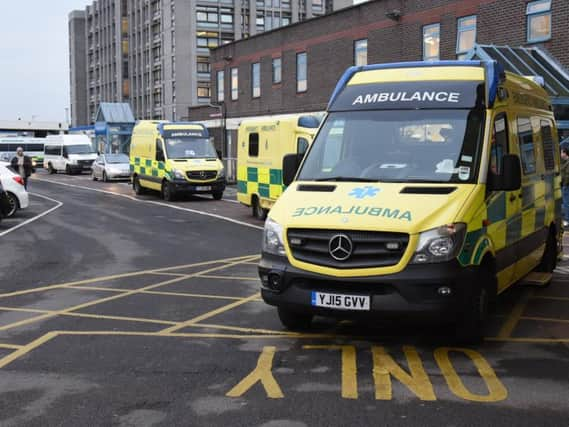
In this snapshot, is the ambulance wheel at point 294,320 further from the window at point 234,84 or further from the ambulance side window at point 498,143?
the window at point 234,84

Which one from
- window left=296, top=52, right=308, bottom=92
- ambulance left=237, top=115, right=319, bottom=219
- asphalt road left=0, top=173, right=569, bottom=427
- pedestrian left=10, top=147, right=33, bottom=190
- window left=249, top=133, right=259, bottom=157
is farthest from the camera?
window left=296, top=52, right=308, bottom=92

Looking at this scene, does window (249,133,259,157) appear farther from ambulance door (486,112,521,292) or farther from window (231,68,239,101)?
window (231,68,239,101)

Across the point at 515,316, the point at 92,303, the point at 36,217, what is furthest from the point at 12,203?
the point at 515,316

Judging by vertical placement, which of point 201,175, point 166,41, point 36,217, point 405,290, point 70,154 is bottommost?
point 36,217

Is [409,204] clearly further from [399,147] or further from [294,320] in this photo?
[294,320]

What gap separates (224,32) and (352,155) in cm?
8144

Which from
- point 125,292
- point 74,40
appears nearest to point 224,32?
point 74,40

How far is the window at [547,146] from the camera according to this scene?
9.70m

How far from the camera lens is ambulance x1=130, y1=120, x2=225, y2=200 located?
25.9 metres

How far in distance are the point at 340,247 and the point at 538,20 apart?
21.5 meters

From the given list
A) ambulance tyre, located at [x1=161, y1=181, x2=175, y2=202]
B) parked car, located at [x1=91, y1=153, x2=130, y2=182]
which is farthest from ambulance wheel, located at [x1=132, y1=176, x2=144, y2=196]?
parked car, located at [x1=91, y1=153, x2=130, y2=182]

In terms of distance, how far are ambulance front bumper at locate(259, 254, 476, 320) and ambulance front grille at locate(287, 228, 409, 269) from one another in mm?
117

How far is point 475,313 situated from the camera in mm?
6605

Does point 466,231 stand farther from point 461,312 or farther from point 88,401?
point 88,401
